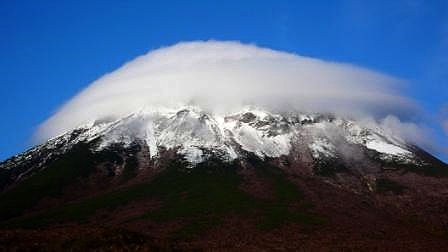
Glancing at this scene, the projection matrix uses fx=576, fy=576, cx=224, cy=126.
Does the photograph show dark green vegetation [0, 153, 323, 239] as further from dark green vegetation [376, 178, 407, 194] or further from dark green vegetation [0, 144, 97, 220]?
dark green vegetation [376, 178, 407, 194]

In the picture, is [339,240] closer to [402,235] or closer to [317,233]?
[317,233]

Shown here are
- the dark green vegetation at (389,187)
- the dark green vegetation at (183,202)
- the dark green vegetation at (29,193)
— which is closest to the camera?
the dark green vegetation at (183,202)

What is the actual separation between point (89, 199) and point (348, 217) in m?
77.2

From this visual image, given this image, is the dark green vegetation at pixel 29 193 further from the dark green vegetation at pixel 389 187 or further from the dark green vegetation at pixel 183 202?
the dark green vegetation at pixel 389 187

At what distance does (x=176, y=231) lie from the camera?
138750 millimetres

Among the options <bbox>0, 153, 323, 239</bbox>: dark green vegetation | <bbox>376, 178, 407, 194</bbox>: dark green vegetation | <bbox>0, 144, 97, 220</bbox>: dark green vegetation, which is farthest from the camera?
<bbox>376, 178, 407, 194</bbox>: dark green vegetation

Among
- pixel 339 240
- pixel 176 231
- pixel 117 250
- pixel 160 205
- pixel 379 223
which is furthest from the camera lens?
pixel 160 205

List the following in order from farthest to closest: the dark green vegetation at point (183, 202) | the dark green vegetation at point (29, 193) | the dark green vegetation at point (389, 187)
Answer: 1. the dark green vegetation at point (389, 187)
2. the dark green vegetation at point (29, 193)
3. the dark green vegetation at point (183, 202)

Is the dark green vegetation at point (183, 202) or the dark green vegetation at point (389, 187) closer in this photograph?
the dark green vegetation at point (183, 202)

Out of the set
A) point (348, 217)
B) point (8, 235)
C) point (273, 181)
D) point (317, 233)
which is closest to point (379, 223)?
point (348, 217)

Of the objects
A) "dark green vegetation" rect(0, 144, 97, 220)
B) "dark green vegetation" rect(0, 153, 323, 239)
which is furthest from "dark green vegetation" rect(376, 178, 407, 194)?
"dark green vegetation" rect(0, 144, 97, 220)

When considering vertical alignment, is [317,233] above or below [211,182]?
below

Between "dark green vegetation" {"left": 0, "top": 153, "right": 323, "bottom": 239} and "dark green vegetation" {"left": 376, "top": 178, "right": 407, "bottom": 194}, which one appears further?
"dark green vegetation" {"left": 376, "top": 178, "right": 407, "bottom": 194}

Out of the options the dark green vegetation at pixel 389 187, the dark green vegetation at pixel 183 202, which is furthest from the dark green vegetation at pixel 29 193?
the dark green vegetation at pixel 389 187
